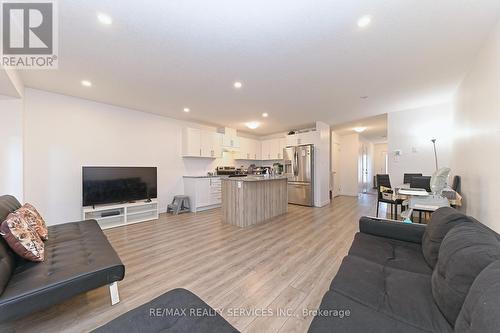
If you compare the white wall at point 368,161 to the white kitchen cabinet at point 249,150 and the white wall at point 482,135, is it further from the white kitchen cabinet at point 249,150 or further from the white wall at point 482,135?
the white wall at point 482,135

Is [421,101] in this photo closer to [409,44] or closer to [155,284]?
[409,44]

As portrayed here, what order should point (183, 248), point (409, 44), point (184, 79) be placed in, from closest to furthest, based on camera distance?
point (409, 44) → point (183, 248) → point (184, 79)

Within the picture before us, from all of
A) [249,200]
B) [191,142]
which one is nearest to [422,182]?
[249,200]

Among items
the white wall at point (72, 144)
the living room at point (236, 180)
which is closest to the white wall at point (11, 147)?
the living room at point (236, 180)

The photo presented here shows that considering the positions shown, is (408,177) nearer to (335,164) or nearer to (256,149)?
(335,164)

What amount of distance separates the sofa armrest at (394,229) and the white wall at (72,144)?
188 inches

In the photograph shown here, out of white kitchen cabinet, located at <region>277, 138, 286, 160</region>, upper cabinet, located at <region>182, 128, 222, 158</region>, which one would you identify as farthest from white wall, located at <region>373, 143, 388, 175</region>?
upper cabinet, located at <region>182, 128, 222, 158</region>

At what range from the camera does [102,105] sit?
14.2ft

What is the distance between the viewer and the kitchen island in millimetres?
4074

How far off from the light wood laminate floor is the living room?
23 millimetres

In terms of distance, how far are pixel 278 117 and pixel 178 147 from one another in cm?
296

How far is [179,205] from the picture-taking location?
207 inches

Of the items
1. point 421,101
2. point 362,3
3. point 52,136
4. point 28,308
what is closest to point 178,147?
point 52,136

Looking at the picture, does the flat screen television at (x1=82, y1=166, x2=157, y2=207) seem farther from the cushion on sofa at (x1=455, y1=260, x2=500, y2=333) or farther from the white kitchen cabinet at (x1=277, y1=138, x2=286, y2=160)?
the cushion on sofa at (x1=455, y1=260, x2=500, y2=333)
